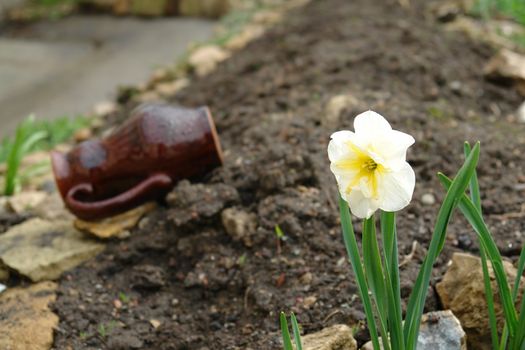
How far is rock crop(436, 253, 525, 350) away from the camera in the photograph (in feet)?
6.71

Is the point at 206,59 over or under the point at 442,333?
under

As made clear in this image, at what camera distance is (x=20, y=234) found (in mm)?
2781

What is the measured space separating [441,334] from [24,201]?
1.92m

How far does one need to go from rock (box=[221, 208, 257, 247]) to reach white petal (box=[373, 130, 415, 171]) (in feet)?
3.75

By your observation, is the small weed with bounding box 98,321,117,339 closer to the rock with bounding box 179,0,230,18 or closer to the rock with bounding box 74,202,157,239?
the rock with bounding box 74,202,157,239

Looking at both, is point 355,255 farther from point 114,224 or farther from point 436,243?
point 114,224

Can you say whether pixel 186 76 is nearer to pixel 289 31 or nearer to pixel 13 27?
pixel 289 31

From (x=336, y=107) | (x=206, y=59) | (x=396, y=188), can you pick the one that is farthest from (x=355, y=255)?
(x=206, y=59)

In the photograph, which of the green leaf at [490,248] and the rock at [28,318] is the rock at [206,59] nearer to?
the rock at [28,318]

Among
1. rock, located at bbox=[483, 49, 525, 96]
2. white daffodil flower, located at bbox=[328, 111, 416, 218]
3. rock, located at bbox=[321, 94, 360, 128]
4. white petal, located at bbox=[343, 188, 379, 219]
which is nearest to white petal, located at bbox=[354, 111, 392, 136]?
white daffodil flower, located at bbox=[328, 111, 416, 218]

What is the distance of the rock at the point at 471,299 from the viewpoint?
2045mm

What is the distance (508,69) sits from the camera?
4.02 m

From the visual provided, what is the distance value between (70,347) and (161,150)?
2.64 feet

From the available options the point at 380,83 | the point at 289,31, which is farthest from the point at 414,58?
the point at 289,31
